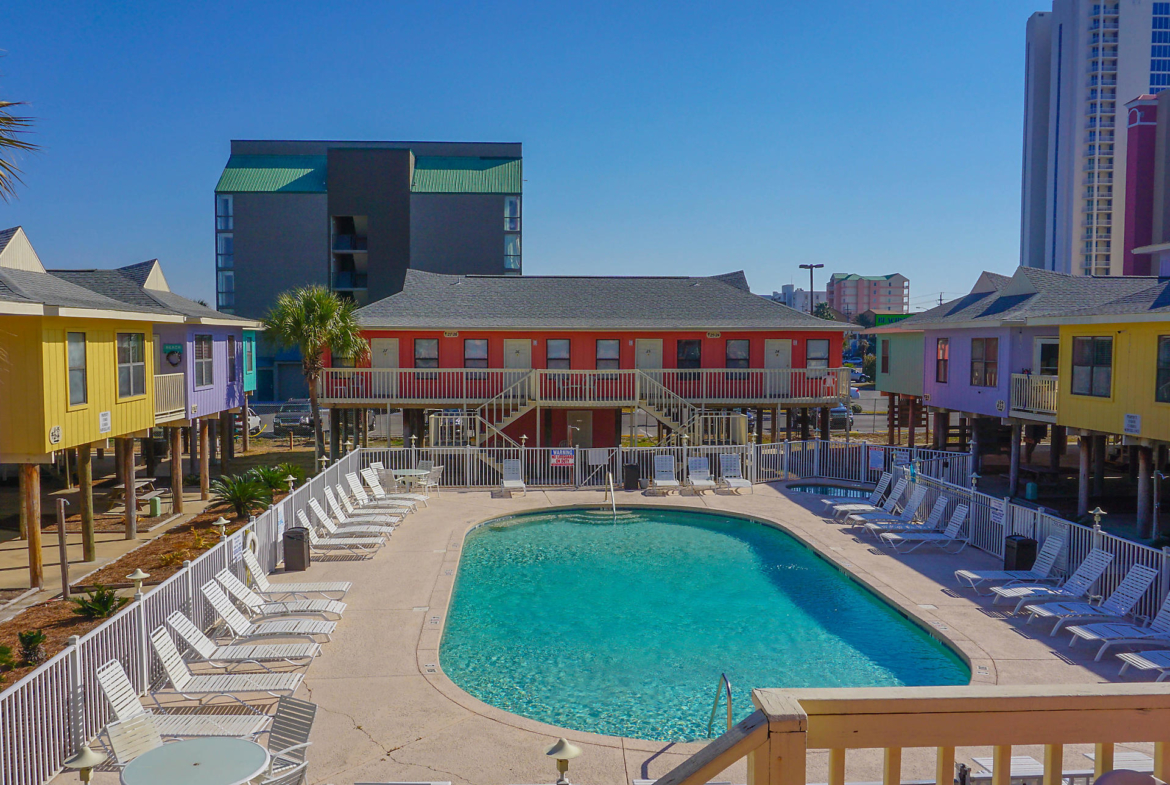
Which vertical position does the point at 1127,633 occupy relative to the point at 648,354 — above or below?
below

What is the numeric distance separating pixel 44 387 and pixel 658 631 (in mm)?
11939

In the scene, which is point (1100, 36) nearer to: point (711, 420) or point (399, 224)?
point (399, 224)

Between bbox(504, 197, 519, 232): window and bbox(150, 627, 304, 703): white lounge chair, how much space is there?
49.8 metres

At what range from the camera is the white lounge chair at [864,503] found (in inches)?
760

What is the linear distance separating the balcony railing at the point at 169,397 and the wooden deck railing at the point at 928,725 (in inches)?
838

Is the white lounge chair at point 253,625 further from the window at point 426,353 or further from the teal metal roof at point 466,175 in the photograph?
the teal metal roof at point 466,175

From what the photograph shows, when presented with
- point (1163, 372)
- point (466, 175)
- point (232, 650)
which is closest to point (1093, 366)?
point (1163, 372)

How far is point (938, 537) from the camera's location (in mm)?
16297

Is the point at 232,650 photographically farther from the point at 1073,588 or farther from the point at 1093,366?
the point at 1093,366

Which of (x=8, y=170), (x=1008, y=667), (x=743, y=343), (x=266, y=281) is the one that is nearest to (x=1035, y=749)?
(x=1008, y=667)

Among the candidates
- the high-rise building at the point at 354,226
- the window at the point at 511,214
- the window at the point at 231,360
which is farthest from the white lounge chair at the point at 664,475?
the window at the point at 511,214

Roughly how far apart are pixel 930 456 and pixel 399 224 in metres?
40.5

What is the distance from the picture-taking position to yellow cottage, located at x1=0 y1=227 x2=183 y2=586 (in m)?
14.8

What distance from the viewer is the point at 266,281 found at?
185ft
